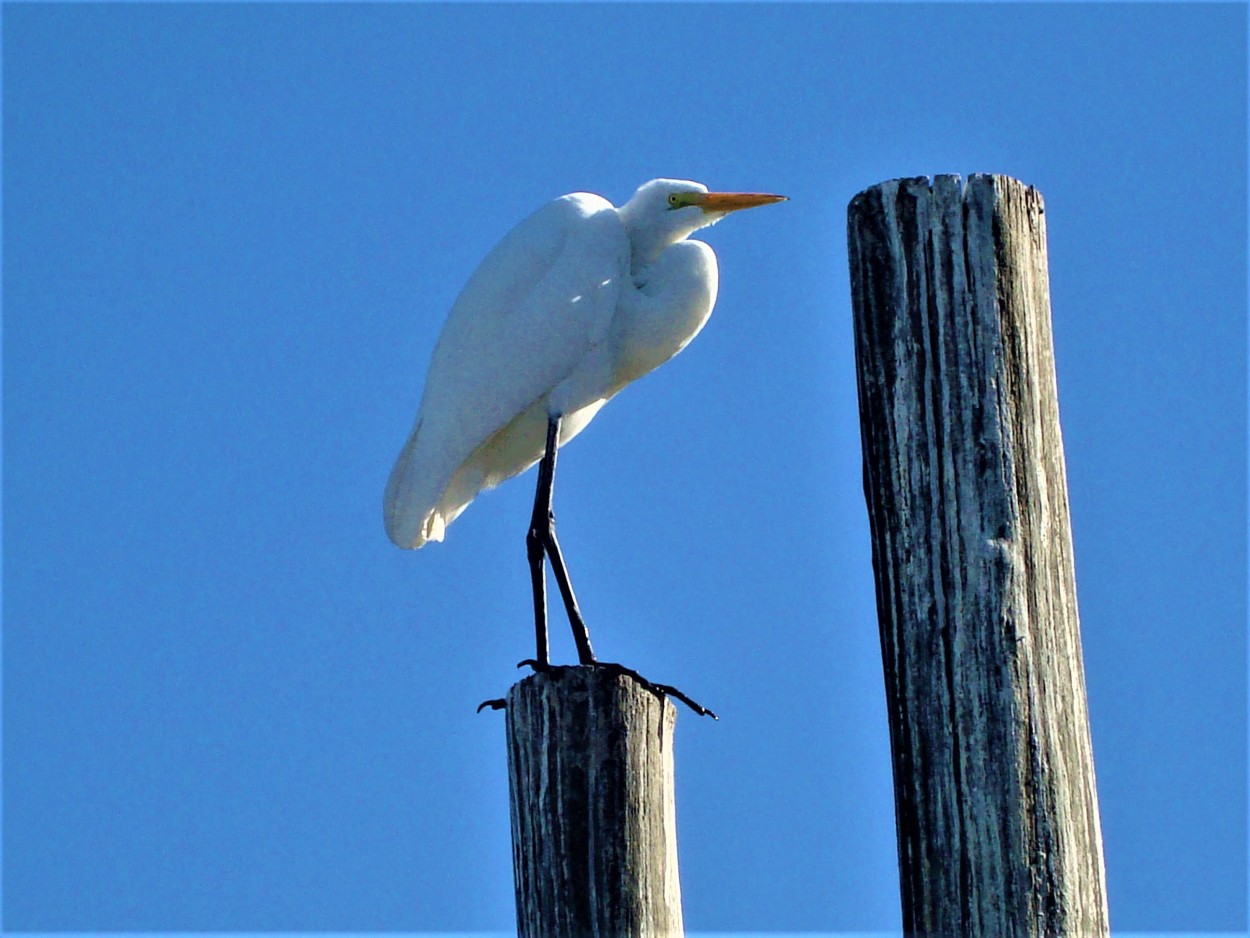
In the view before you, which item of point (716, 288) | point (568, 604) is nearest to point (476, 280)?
point (716, 288)

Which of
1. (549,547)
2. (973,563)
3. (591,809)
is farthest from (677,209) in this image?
(973,563)

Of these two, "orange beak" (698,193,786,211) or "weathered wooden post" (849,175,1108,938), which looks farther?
"orange beak" (698,193,786,211)

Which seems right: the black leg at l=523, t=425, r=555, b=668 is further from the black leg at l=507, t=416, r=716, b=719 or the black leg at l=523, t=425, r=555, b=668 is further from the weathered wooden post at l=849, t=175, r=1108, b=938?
the weathered wooden post at l=849, t=175, r=1108, b=938

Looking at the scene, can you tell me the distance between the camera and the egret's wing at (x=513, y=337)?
5453 mm

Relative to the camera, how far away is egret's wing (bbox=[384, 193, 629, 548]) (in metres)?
5.45

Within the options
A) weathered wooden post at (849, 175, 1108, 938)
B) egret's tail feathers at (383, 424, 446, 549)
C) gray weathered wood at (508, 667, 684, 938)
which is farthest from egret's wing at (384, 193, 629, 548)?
weathered wooden post at (849, 175, 1108, 938)

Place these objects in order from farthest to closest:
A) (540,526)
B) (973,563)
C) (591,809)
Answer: (540,526)
(591,809)
(973,563)

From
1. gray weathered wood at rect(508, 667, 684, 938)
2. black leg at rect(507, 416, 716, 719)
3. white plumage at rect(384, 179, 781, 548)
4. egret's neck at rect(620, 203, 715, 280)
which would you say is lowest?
gray weathered wood at rect(508, 667, 684, 938)

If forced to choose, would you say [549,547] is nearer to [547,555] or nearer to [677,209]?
[547,555]

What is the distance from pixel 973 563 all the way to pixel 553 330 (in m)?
2.72

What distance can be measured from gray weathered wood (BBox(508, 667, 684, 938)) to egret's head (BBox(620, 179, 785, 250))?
230 centimetres

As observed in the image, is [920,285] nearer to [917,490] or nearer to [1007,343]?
[1007,343]

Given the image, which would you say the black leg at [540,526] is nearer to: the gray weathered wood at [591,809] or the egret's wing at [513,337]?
the egret's wing at [513,337]

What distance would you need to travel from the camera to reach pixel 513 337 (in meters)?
5.54
